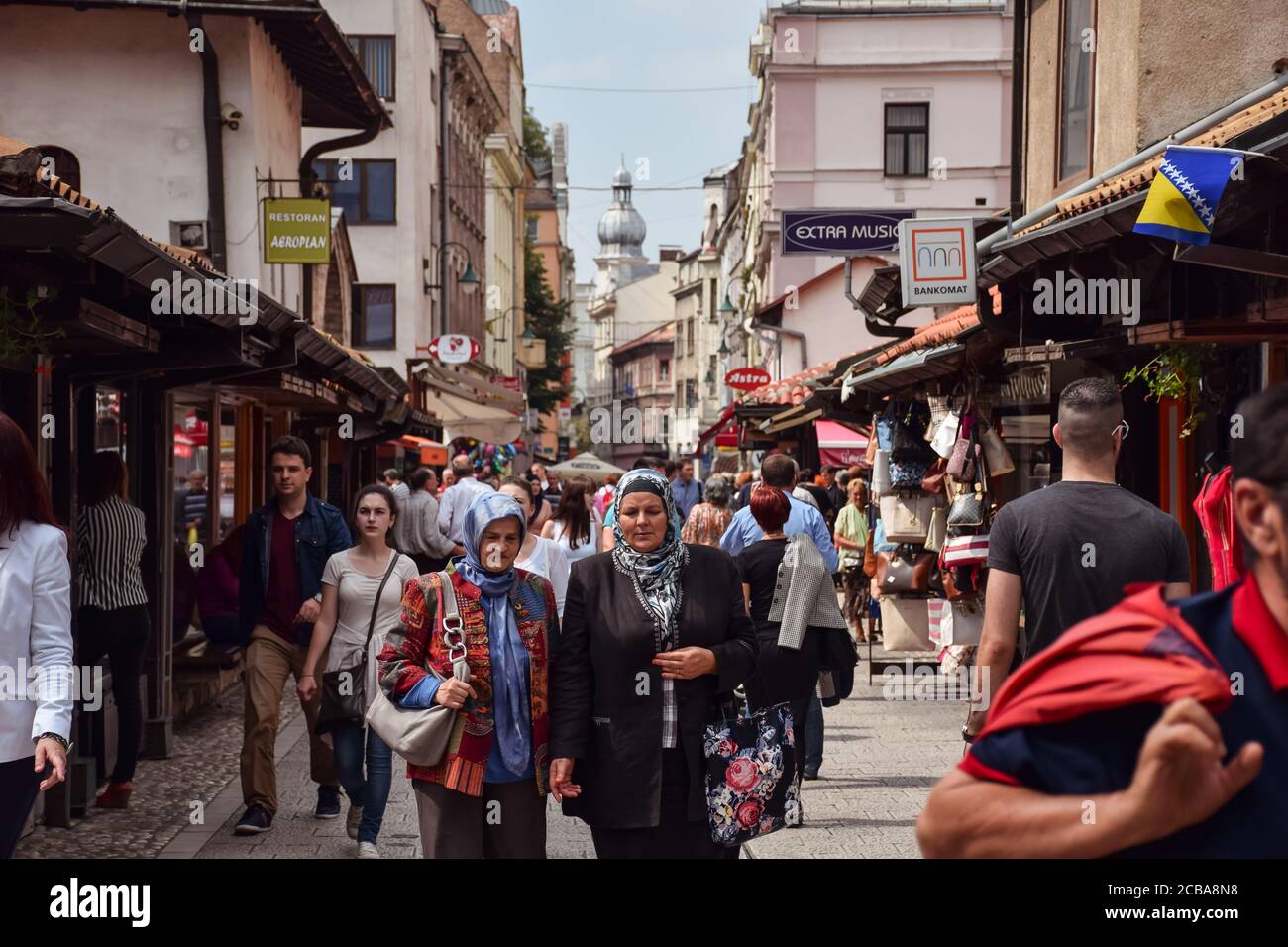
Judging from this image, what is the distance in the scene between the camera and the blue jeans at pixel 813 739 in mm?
10117

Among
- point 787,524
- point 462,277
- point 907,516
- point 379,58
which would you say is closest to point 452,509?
point 907,516

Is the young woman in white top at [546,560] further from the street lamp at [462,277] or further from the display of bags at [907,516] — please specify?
the street lamp at [462,277]

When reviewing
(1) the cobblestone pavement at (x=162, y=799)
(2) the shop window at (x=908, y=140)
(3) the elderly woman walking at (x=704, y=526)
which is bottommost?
(1) the cobblestone pavement at (x=162, y=799)

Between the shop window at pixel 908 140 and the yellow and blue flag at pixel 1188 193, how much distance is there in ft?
114

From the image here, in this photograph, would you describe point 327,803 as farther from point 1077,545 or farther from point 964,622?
point 1077,545

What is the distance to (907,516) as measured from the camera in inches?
516

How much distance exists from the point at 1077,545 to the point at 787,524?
172 inches

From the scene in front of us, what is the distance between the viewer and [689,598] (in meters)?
5.55

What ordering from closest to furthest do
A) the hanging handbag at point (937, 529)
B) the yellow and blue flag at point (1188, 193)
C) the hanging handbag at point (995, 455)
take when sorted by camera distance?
1. the yellow and blue flag at point (1188, 193)
2. the hanging handbag at point (995, 455)
3. the hanging handbag at point (937, 529)

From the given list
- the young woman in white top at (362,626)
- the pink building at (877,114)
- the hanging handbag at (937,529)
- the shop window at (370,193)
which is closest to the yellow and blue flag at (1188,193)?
the young woman in white top at (362,626)

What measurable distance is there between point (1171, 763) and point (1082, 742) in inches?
5.1

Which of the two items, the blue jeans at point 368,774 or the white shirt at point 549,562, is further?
the white shirt at point 549,562
